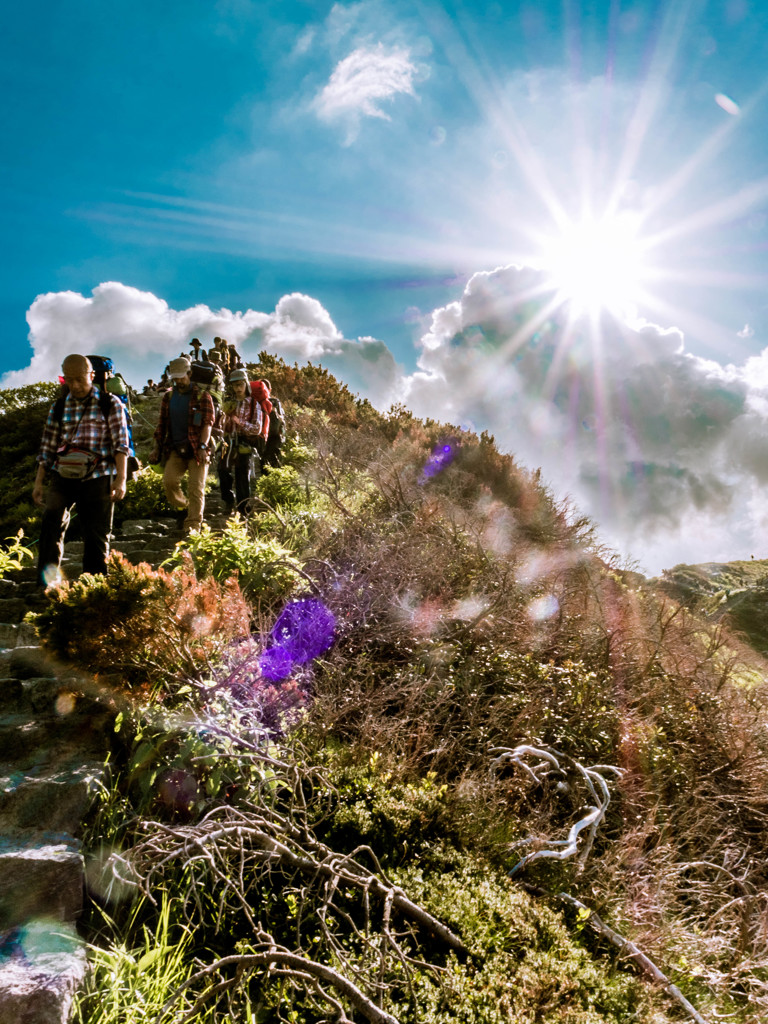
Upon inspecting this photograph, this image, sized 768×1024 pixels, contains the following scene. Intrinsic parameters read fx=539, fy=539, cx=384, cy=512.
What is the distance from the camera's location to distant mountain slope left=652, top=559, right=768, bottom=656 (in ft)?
43.8

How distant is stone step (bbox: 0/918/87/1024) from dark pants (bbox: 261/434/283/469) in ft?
29.3

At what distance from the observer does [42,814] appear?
2.72 metres

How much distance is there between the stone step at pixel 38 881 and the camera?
2275 mm

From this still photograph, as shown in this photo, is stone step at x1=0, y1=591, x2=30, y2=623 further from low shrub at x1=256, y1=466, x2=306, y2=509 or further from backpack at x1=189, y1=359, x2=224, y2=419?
low shrub at x1=256, y1=466, x2=306, y2=509

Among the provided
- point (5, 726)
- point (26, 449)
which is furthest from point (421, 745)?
point (26, 449)

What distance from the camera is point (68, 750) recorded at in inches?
123

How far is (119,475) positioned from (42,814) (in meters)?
2.72

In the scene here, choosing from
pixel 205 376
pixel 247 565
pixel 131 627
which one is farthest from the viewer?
pixel 205 376

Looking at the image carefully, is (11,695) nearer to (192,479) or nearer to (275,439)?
(192,479)

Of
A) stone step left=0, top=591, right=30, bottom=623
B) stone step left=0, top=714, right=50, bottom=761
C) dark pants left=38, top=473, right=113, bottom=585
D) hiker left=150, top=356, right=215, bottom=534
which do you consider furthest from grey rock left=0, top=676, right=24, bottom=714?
hiker left=150, top=356, right=215, bottom=534

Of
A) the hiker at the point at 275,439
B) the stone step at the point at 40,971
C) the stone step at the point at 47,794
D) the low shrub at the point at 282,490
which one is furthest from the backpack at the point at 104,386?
the hiker at the point at 275,439

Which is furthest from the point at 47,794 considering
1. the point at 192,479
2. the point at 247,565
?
the point at 192,479

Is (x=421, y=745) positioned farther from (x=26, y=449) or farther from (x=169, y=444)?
(x=26, y=449)

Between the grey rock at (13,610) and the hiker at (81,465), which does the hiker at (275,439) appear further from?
the grey rock at (13,610)
